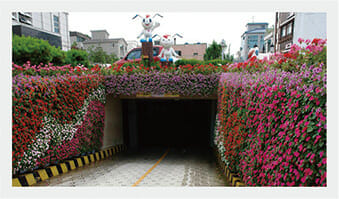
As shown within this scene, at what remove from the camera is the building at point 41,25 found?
13375mm

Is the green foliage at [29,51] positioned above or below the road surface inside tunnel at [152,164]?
above

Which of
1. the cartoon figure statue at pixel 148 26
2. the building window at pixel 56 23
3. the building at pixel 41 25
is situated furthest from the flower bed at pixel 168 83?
the building window at pixel 56 23

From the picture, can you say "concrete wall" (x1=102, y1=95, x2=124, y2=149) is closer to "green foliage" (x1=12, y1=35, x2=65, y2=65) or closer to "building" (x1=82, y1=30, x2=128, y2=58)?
"green foliage" (x1=12, y1=35, x2=65, y2=65)

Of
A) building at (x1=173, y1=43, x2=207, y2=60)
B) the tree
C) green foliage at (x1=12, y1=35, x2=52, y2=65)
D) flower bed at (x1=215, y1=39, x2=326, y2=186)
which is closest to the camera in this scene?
flower bed at (x1=215, y1=39, x2=326, y2=186)

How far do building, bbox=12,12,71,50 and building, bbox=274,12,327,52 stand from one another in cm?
1513

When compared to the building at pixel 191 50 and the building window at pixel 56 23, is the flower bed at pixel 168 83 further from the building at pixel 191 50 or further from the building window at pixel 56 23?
the building at pixel 191 50

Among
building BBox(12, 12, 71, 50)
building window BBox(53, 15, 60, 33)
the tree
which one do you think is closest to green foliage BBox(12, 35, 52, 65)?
building BBox(12, 12, 71, 50)

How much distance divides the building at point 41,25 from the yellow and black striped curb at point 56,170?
1035 cm

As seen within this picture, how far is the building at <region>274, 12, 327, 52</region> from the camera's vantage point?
7.92m

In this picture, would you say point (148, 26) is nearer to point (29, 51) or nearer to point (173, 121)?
point (29, 51)

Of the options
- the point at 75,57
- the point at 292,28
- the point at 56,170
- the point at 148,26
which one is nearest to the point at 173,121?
the point at 75,57

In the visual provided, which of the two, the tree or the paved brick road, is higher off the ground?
the tree

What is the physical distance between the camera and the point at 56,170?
6.03 m
